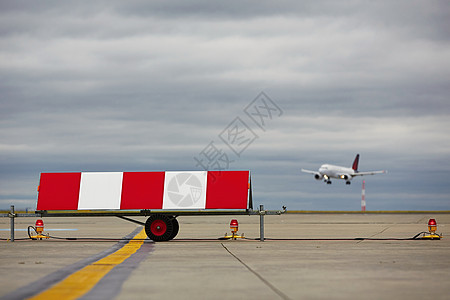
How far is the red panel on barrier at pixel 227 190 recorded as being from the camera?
24.2 m

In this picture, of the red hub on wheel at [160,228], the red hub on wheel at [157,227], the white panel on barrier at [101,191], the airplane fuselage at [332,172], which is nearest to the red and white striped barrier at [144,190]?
the white panel on barrier at [101,191]

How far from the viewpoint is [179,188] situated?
966 inches

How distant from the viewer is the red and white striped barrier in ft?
79.8

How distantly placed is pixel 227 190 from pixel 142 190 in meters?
3.30

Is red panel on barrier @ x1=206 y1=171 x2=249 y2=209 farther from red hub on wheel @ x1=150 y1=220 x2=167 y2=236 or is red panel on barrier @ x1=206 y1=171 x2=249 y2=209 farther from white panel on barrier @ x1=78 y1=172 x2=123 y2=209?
white panel on barrier @ x1=78 y1=172 x2=123 y2=209

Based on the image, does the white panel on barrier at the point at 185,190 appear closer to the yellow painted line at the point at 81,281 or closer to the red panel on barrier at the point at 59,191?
the red panel on barrier at the point at 59,191

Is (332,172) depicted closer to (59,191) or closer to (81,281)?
(59,191)

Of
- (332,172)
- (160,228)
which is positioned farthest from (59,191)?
(332,172)

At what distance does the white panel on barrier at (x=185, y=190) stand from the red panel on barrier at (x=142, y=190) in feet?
0.88

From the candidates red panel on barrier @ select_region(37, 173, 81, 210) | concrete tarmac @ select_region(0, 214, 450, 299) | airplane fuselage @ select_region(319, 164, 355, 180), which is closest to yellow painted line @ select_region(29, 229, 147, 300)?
concrete tarmac @ select_region(0, 214, 450, 299)

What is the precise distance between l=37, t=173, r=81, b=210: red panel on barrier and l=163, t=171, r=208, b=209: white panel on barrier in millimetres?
3599

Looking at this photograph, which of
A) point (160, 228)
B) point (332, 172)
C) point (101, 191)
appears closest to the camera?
point (160, 228)

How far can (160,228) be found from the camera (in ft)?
80.5

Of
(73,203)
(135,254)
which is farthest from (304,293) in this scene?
(73,203)
